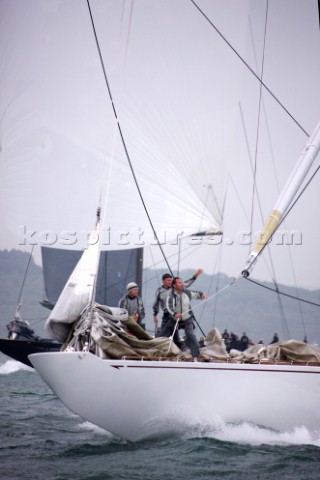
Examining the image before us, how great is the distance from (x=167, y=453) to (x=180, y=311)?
2231 mm

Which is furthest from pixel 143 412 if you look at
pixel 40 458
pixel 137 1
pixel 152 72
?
pixel 137 1

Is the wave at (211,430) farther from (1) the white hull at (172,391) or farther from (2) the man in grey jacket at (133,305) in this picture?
(2) the man in grey jacket at (133,305)

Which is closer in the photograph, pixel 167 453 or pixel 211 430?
pixel 167 453

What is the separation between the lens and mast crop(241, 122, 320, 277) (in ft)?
34.0

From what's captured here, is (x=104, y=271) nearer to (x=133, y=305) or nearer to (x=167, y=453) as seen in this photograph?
(x=133, y=305)

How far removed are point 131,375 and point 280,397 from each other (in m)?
2.06

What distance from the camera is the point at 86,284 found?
9109 mm

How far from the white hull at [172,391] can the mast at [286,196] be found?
5.71 ft

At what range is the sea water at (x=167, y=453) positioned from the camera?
24.6ft

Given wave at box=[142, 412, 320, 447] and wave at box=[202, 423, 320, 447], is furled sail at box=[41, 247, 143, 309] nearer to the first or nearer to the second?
wave at box=[202, 423, 320, 447]

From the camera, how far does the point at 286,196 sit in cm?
1087

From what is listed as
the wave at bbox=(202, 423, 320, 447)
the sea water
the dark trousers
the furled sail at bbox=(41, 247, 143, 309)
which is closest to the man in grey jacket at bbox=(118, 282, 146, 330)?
the dark trousers

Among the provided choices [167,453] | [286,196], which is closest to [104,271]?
[286,196]

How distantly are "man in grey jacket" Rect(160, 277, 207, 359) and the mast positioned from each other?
35.1 inches
